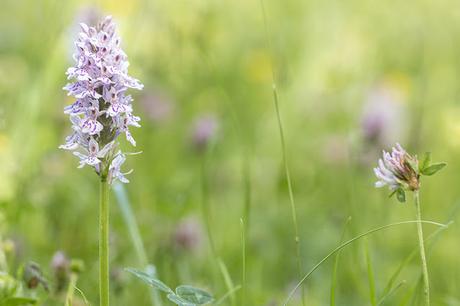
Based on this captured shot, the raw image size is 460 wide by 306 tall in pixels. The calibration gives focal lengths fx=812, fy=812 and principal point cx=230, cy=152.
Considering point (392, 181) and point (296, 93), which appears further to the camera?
point (296, 93)

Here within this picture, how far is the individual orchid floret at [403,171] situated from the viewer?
1518mm

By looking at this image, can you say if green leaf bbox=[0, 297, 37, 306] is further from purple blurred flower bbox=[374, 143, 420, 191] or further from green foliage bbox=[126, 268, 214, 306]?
purple blurred flower bbox=[374, 143, 420, 191]

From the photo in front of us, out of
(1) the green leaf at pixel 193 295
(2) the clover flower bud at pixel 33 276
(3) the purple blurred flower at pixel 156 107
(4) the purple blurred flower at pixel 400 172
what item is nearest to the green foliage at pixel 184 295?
(1) the green leaf at pixel 193 295

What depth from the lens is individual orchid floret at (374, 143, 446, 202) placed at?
1.52 metres

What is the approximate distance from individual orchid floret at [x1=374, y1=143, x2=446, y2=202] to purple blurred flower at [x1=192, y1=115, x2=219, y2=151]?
1939 mm

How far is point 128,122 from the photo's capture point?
1.46 m

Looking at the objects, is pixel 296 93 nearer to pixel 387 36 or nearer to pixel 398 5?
pixel 387 36

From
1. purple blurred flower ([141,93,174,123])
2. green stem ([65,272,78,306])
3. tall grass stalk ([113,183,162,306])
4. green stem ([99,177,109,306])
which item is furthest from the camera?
purple blurred flower ([141,93,174,123])

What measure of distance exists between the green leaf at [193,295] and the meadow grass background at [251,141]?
13.5 inches

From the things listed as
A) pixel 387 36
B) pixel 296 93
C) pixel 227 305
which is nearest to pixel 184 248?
pixel 227 305

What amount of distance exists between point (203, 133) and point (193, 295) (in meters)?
1.95

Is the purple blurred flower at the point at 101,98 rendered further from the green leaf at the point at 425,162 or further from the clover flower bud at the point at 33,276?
the green leaf at the point at 425,162

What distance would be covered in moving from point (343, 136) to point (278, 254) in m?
1.16

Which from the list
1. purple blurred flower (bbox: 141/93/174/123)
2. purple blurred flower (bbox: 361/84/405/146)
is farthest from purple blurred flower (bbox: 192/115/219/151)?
purple blurred flower (bbox: 361/84/405/146)
